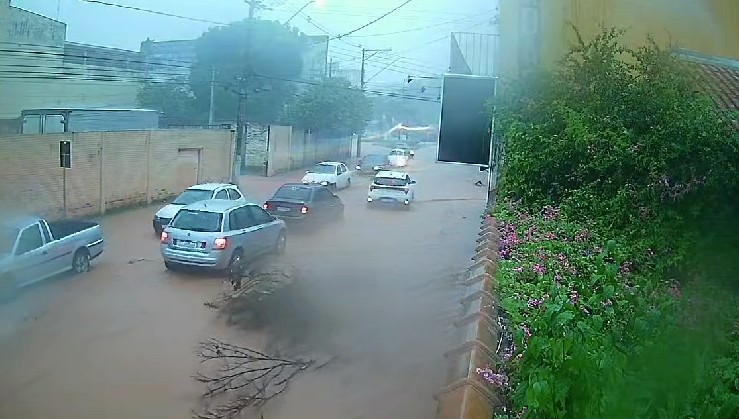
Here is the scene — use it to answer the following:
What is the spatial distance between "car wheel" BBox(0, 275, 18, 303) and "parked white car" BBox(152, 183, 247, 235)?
14.7 inches

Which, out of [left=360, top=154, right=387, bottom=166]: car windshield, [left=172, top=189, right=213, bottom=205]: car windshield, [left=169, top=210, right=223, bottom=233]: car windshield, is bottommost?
[left=169, top=210, right=223, bottom=233]: car windshield

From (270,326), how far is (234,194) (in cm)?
40

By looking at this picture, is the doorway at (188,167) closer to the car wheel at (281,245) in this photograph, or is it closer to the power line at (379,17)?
the car wheel at (281,245)

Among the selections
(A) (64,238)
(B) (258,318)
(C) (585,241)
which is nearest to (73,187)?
(A) (64,238)

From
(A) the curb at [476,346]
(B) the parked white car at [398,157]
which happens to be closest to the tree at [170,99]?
(B) the parked white car at [398,157]

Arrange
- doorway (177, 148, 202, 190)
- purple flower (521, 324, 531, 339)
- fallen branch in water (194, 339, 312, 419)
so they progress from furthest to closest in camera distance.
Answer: doorway (177, 148, 202, 190), fallen branch in water (194, 339, 312, 419), purple flower (521, 324, 531, 339)

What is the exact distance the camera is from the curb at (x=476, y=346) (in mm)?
1461

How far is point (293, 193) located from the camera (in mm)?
2174

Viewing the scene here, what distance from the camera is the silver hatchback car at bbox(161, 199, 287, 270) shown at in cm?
196

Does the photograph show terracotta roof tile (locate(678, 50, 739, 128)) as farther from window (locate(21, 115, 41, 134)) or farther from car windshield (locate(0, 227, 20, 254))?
car windshield (locate(0, 227, 20, 254))

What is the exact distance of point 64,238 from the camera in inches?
73.9

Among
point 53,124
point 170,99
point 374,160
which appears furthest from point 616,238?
point 53,124

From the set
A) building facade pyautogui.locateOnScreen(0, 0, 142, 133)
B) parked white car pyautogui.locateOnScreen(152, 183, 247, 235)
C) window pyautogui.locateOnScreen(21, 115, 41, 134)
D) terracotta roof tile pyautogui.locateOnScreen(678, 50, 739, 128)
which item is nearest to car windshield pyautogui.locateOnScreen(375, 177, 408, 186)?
parked white car pyautogui.locateOnScreen(152, 183, 247, 235)

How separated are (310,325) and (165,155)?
2.05 feet
